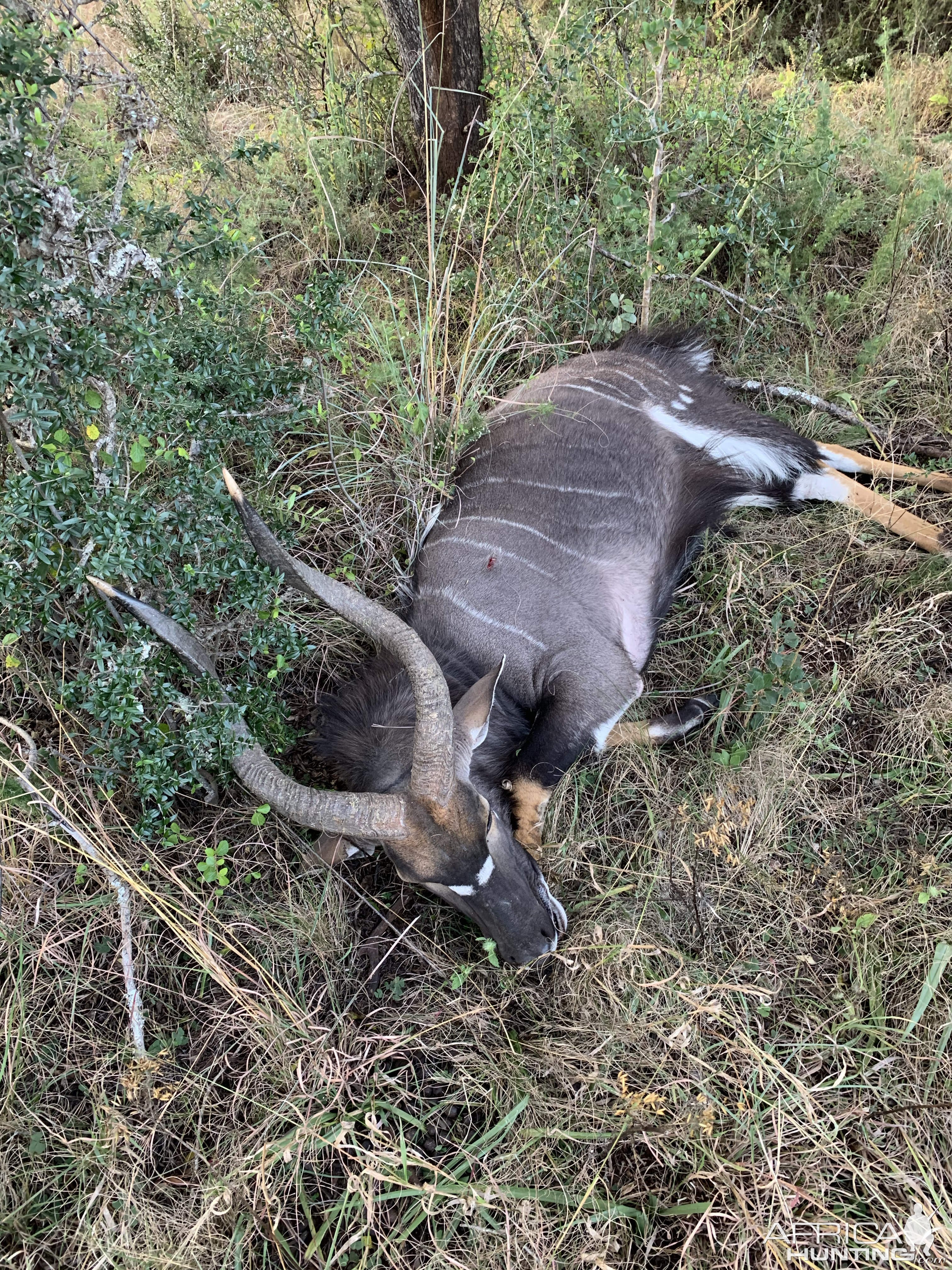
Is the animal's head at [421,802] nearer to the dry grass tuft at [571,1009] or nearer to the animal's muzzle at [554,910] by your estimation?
the animal's muzzle at [554,910]

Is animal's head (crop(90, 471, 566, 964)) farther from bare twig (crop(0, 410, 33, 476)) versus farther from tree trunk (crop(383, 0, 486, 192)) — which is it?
tree trunk (crop(383, 0, 486, 192))

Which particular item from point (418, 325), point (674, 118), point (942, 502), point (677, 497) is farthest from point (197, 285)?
point (942, 502)

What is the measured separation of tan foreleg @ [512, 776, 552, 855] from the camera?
2.79 meters

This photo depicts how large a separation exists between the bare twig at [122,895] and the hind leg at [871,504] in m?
2.81

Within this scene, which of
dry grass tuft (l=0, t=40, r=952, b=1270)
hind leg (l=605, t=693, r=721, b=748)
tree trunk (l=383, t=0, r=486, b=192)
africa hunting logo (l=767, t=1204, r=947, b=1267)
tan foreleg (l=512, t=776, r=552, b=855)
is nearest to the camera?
africa hunting logo (l=767, t=1204, r=947, b=1267)

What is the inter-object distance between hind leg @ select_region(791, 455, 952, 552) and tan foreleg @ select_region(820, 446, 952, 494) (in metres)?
0.03

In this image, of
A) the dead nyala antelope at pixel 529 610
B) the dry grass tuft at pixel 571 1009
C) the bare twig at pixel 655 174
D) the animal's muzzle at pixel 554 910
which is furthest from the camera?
the bare twig at pixel 655 174

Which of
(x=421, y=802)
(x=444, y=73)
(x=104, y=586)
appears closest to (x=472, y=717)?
(x=421, y=802)

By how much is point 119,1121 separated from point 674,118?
4.12m

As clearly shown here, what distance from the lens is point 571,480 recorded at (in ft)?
10.8

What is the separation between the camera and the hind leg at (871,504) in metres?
3.20

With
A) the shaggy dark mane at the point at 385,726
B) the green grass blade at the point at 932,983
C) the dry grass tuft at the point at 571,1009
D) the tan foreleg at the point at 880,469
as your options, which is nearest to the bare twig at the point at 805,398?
the tan foreleg at the point at 880,469

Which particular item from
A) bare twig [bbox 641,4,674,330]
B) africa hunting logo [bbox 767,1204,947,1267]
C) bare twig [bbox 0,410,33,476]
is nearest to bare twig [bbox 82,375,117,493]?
bare twig [bbox 0,410,33,476]

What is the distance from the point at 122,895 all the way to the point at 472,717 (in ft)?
3.57
